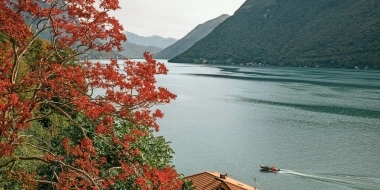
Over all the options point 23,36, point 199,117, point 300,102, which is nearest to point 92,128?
point 23,36

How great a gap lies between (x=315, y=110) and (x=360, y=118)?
10915 millimetres

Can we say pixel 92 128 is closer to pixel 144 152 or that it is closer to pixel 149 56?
pixel 144 152

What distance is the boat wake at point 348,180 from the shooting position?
130 ft

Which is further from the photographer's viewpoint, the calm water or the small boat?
the small boat

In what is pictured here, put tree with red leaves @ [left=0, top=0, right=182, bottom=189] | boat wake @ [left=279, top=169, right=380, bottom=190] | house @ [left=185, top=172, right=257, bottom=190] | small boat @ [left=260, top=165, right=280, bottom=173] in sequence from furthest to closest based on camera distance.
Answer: small boat @ [left=260, top=165, right=280, bottom=173], boat wake @ [left=279, top=169, right=380, bottom=190], house @ [left=185, top=172, right=257, bottom=190], tree with red leaves @ [left=0, top=0, right=182, bottom=189]

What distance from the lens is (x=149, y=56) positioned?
1254 centimetres

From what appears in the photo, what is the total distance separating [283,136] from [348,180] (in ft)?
63.0

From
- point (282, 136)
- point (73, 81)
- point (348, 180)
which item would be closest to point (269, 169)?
point (348, 180)

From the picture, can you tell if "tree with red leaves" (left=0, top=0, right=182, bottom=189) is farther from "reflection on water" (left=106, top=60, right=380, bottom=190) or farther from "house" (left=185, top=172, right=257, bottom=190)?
"reflection on water" (left=106, top=60, right=380, bottom=190)

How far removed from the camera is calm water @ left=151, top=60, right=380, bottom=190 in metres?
42.6

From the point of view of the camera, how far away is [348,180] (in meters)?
41.3

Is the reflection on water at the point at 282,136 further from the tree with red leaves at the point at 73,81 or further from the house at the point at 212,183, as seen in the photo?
the tree with red leaves at the point at 73,81

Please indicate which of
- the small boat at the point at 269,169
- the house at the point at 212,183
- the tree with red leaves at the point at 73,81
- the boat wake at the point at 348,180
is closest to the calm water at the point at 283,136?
the boat wake at the point at 348,180

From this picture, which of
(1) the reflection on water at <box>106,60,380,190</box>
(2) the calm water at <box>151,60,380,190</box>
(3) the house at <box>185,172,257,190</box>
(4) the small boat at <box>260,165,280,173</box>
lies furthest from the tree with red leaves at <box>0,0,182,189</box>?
(4) the small boat at <box>260,165,280,173</box>
